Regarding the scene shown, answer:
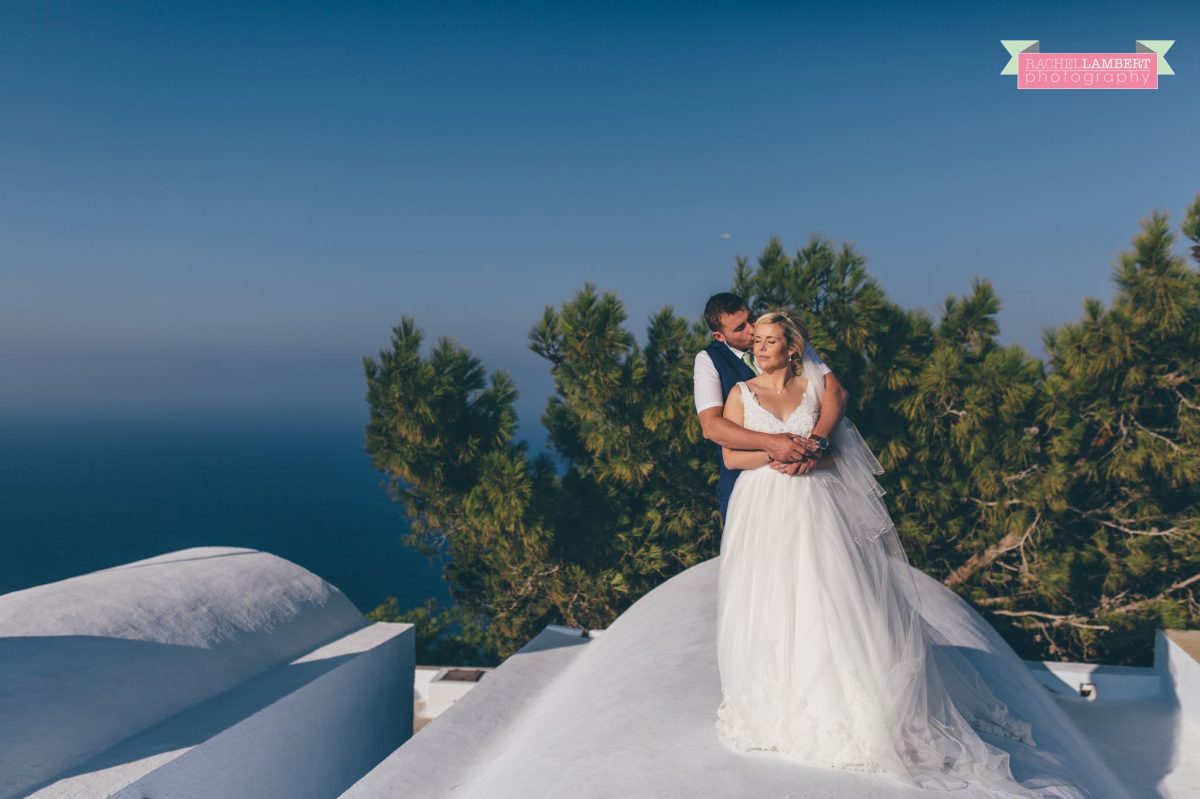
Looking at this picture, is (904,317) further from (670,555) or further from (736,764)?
(736,764)

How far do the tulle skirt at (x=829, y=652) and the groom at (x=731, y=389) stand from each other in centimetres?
13

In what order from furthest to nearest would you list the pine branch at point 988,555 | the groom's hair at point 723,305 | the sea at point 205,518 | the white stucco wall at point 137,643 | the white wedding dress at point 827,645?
the sea at point 205,518
the pine branch at point 988,555
the white stucco wall at point 137,643
the groom's hair at point 723,305
the white wedding dress at point 827,645

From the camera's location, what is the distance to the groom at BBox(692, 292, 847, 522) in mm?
3199

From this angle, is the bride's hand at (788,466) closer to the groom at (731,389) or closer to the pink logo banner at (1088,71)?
the groom at (731,389)

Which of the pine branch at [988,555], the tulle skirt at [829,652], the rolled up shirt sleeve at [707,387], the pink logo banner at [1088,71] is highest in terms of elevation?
the pink logo banner at [1088,71]

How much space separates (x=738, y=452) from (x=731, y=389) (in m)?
0.34

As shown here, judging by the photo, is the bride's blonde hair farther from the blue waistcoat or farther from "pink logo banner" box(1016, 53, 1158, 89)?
"pink logo banner" box(1016, 53, 1158, 89)

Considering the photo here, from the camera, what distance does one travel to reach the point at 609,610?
10.5 m

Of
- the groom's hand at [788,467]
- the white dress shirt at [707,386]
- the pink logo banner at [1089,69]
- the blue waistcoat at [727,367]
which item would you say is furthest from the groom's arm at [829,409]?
the pink logo banner at [1089,69]

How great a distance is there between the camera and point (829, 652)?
303cm

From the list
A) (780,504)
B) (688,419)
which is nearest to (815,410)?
(780,504)

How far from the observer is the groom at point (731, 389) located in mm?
3199

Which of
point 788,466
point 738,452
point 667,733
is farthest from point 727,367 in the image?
point 667,733

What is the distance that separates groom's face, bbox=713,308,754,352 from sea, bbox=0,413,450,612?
50.3 m
